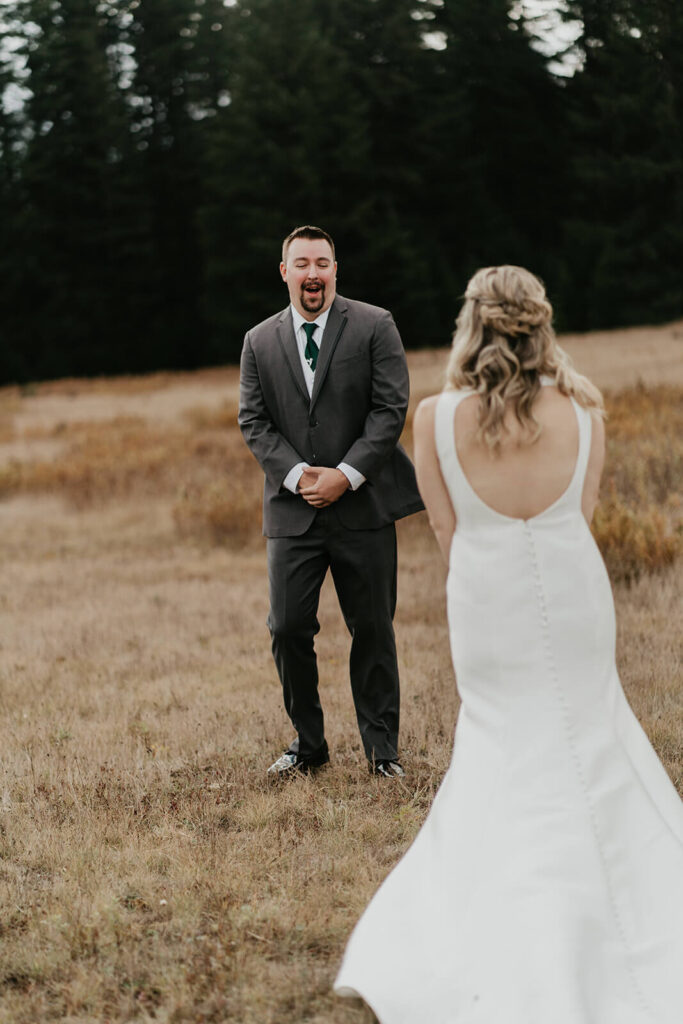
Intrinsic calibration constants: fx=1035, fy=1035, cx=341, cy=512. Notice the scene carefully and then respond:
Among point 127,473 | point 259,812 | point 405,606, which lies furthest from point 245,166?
point 259,812

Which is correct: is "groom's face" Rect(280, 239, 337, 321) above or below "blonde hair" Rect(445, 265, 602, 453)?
above

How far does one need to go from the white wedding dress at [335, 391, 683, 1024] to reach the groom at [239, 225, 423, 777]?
A: 160cm

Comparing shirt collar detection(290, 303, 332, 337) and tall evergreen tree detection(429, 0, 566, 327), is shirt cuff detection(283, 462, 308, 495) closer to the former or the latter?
shirt collar detection(290, 303, 332, 337)

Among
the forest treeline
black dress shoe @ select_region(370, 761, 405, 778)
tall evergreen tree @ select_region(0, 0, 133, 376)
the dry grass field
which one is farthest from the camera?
tall evergreen tree @ select_region(0, 0, 133, 376)

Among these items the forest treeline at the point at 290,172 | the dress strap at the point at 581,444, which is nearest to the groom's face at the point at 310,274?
the dress strap at the point at 581,444

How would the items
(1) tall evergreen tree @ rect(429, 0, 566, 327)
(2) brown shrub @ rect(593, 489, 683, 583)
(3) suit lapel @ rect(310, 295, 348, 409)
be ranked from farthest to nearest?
(1) tall evergreen tree @ rect(429, 0, 566, 327) < (2) brown shrub @ rect(593, 489, 683, 583) < (3) suit lapel @ rect(310, 295, 348, 409)

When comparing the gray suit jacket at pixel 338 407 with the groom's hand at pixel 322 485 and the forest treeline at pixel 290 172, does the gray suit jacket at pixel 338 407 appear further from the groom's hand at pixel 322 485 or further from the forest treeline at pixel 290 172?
the forest treeline at pixel 290 172

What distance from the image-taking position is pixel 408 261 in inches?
1582

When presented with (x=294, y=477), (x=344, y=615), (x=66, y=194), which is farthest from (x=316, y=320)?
(x=66, y=194)

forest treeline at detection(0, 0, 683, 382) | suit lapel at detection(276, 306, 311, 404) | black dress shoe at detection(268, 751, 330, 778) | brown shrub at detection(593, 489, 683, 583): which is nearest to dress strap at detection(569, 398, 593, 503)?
suit lapel at detection(276, 306, 311, 404)

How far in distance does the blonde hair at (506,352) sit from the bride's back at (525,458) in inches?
1.2

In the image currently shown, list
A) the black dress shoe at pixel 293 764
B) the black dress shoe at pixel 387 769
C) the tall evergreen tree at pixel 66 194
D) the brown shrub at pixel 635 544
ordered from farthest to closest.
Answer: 1. the tall evergreen tree at pixel 66 194
2. the brown shrub at pixel 635 544
3. the black dress shoe at pixel 293 764
4. the black dress shoe at pixel 387 769

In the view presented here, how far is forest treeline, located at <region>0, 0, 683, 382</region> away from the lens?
39.2m

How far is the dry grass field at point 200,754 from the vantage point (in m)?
3.36
